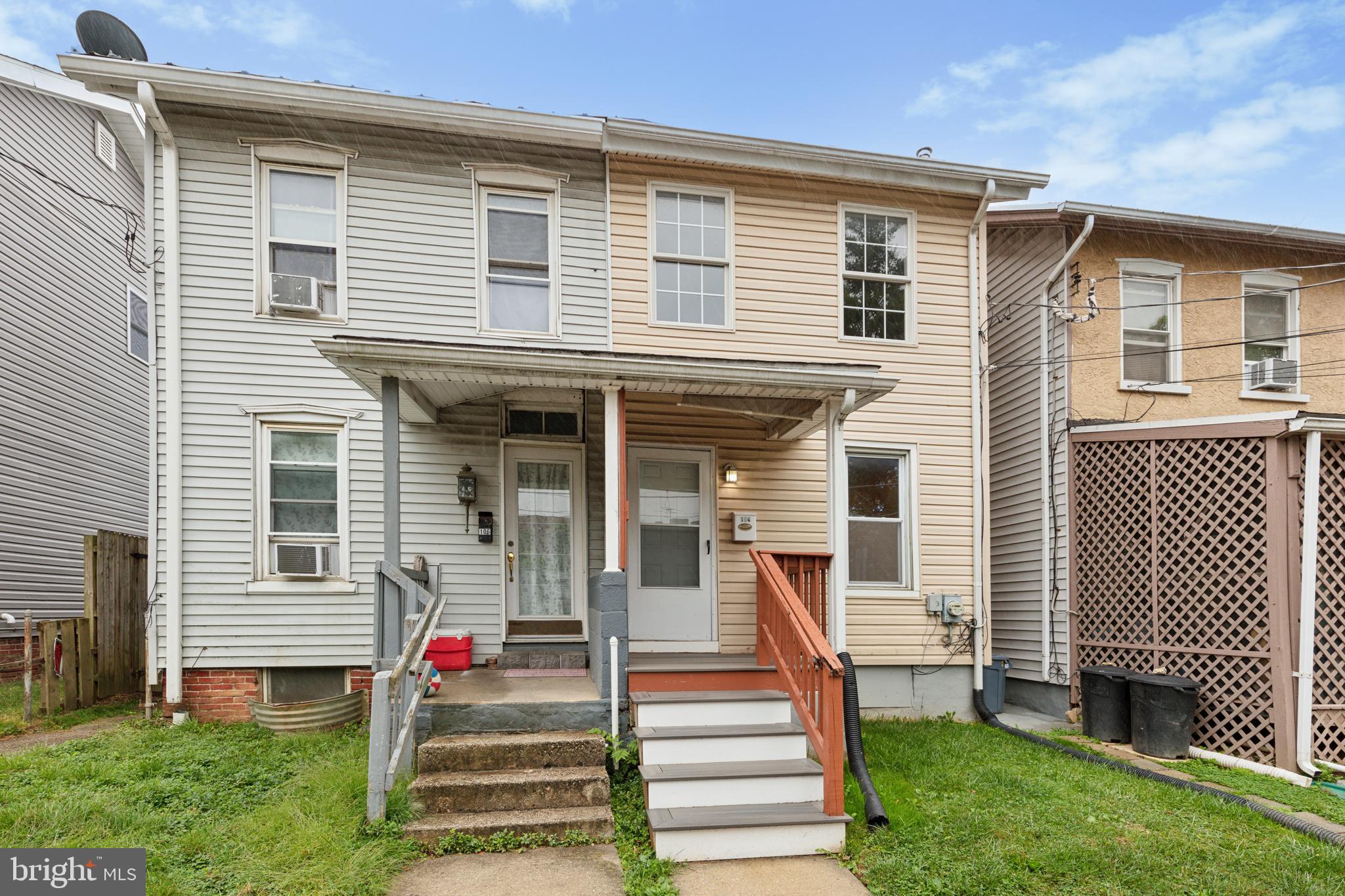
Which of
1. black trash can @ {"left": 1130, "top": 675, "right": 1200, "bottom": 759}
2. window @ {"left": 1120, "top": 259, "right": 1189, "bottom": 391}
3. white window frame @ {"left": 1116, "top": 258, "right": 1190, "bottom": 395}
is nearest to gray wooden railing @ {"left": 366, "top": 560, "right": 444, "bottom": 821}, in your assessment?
black trash can @ {"left": 1130, "top": 675, "right": 1200, "bottom": 759}

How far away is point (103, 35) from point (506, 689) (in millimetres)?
7238

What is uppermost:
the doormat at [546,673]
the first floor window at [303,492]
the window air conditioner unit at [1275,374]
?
the window air conditioner unit at [1275,374]

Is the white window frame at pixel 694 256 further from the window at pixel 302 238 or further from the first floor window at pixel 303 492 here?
the first floor window at pixel 303 492

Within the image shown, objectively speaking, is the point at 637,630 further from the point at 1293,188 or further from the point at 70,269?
the point at 1293,188

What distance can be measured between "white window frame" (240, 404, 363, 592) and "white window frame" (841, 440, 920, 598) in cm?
493

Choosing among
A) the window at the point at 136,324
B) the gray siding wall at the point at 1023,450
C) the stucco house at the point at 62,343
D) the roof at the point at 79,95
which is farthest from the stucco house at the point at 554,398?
the window at the point at 136,324

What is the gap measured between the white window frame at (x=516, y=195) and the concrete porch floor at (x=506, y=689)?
3.19 meters

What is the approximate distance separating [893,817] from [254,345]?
21.5 feet

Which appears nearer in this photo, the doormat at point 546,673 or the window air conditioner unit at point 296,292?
the doormat at point 546,673

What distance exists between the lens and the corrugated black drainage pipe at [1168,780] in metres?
4.36

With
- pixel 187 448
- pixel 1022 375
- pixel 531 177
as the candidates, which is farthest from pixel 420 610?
pixel 1022 375

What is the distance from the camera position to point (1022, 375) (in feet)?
28.7

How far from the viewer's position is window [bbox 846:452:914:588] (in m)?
7.65

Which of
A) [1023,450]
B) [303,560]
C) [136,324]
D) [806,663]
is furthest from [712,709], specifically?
[136,324]
